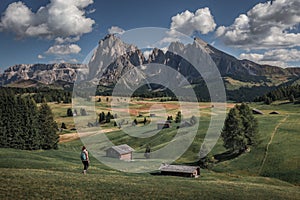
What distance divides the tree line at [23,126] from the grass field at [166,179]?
2203 centimetres

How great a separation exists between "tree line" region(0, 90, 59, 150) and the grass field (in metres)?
22.0

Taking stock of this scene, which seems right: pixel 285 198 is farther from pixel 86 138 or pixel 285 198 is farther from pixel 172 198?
pixel 86 138

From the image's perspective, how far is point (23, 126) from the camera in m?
76.7

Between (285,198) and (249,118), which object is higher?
(249,118)

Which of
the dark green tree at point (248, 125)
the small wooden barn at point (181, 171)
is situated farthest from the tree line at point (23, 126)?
the dark green tree at point (248, 125)

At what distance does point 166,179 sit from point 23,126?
5227 cm

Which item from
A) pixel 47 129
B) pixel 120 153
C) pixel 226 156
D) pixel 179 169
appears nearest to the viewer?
pixel 179 169

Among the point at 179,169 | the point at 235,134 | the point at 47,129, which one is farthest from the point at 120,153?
the point at 235,134

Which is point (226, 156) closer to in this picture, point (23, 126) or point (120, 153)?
point (120, 153)

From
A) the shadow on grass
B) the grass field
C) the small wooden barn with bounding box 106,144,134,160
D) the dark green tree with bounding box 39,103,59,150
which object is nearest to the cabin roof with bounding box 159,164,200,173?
the grass field

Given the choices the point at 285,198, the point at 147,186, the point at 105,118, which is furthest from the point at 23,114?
the point at 105,118

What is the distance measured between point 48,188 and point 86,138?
104 meters

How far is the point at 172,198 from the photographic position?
26969 millimetres

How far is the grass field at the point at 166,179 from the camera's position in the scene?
83.9 feet
